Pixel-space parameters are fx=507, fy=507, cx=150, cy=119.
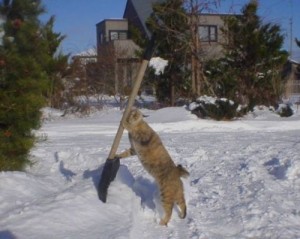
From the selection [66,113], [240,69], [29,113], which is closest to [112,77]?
[66,113]

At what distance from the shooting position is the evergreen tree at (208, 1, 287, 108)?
72.3 feet

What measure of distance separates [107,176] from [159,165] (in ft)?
2.75

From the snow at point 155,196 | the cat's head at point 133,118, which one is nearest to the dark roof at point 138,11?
the snow at point 155,196

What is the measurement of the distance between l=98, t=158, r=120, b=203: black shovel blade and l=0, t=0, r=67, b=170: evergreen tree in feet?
4.75

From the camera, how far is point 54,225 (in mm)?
5449

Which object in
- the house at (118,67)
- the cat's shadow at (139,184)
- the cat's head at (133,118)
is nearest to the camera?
the cat's head at (133,118)

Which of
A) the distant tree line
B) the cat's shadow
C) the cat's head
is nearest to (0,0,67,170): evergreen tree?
the cat's shadow

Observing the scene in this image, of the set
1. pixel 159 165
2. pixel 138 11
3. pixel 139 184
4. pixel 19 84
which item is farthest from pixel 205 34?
pixel 159 165

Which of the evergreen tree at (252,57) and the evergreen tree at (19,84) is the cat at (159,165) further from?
the evergreen tree at (252,57)

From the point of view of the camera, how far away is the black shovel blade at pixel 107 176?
669cm

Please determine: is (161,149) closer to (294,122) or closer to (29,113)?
(29,113)

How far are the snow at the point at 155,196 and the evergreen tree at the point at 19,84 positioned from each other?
0.44 m

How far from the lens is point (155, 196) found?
6.91 m

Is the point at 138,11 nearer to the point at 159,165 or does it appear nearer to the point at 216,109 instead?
the point at 216,109
